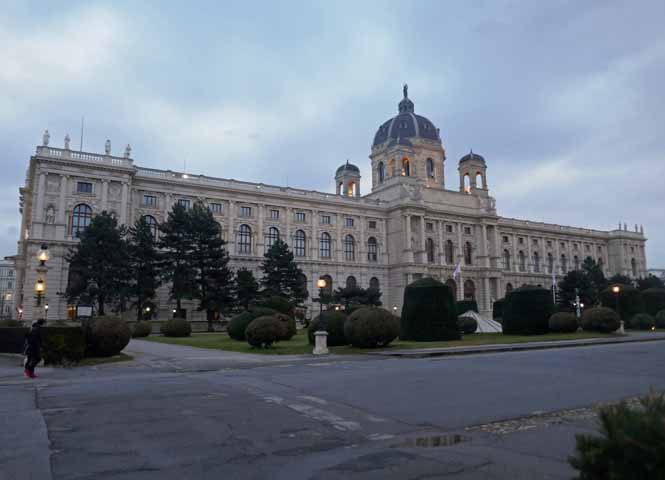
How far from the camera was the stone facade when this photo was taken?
52.4 meters

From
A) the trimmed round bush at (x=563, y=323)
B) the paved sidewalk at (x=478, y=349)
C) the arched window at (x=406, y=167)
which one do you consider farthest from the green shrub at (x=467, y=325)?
the arched window at (x=406, y=167)

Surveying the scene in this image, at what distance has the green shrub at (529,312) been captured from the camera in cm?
3841

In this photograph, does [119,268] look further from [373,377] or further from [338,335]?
[373,377]

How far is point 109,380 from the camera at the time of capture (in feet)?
47.4

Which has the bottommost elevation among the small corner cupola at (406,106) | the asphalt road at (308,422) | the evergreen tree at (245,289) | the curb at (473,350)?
the asphalt road at (308,422)

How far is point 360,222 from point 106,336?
56.8 m

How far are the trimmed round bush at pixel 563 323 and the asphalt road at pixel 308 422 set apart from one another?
2263 centimetres

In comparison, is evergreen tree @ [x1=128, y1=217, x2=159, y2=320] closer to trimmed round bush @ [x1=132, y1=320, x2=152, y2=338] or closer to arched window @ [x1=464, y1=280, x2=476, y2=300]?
trimmed round bush @ [x1=132, y1=320, x2=152, y2=338]

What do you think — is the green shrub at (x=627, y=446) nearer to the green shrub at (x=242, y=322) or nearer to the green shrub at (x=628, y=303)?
the green shrub at (x=242, y=322)

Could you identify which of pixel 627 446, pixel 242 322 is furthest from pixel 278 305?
pixel 627 446

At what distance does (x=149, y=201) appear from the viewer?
59.6 meters

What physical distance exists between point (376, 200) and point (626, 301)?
3961cm

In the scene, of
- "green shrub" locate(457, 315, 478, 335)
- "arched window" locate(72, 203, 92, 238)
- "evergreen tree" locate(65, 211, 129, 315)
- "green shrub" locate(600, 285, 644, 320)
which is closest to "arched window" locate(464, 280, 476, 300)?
"green shrub" locate(600, 285, 644, 320)

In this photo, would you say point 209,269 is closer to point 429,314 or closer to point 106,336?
point 429,314
